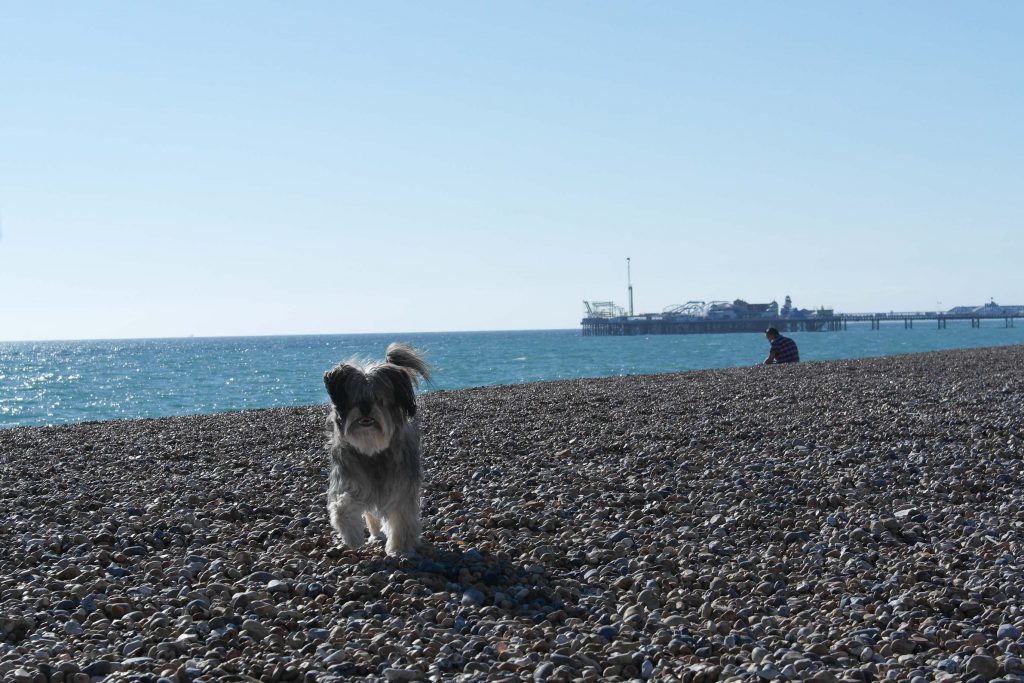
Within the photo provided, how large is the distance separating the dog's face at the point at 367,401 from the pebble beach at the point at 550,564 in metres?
0.91

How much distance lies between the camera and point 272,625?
6.01 metres

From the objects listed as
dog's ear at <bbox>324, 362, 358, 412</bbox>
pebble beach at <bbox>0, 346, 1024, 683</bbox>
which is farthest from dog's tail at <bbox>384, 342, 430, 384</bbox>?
pebble beach at <bbox>0, 346, 1024, 683</bbox>

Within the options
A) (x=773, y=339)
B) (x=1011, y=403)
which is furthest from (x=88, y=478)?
(x=773, y=339)

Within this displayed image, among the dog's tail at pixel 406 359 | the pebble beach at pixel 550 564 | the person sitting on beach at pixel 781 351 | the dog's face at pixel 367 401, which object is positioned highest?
the dog's tail at pixel 406 359

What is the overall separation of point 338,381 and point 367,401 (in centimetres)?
24

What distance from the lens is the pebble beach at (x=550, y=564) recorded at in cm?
537

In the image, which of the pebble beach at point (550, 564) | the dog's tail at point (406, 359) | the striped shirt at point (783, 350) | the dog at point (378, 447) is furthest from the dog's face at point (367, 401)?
the striped shirt at point (783, 350)

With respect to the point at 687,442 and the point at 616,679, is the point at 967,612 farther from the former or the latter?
the point at 687,442

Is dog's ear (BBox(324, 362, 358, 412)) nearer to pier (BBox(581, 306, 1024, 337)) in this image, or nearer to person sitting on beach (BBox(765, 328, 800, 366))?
person sitting on beach (BBox(765, 328, 800, 366))

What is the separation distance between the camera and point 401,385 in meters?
7.41

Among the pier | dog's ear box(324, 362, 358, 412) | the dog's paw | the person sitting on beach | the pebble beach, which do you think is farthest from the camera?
the pier

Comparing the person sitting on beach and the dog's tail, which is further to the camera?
the person sitting on beach

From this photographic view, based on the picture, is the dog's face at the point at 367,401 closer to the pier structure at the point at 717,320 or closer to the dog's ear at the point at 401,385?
the dog's ear at the point at 401,385

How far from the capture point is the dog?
7.21 metres
